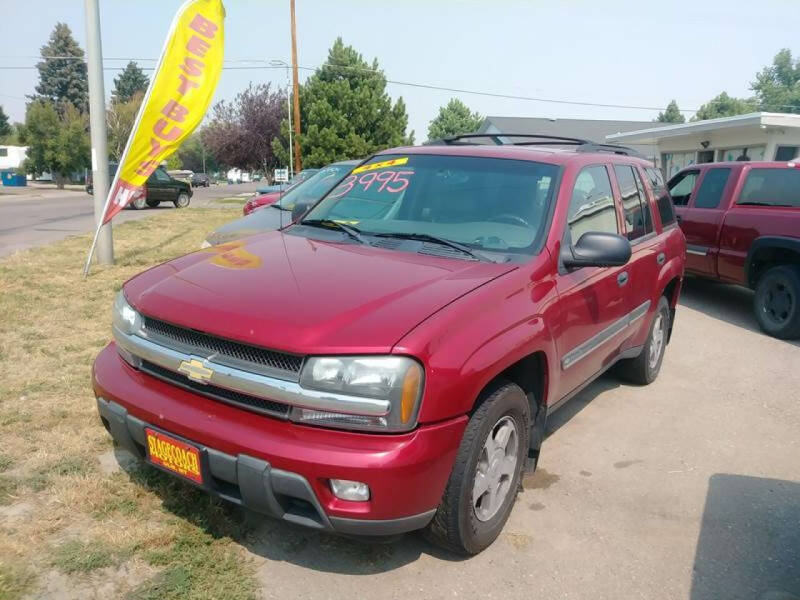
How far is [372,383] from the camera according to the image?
7.57 ft

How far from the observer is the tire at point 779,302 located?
272 inches

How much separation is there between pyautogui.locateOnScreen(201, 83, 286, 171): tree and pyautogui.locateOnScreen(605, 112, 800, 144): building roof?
20.6 meters

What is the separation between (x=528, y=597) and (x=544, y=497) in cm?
88

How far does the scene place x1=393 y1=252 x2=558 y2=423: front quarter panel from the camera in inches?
93.7

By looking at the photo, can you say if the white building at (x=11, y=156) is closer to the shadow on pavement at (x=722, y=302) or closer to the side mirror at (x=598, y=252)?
the shadow on pavement at (x=722, y=302)

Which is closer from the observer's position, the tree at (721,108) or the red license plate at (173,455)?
the red license plate at (173,455)

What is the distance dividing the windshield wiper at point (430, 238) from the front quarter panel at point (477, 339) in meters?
0.33

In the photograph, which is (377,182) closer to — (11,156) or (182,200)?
(182,200)

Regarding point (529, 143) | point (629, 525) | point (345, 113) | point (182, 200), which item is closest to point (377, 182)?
point (529, 143)

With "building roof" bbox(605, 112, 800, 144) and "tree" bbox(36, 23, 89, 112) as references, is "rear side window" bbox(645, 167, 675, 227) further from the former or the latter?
"tree" bbox(36, 23, 89, 112)

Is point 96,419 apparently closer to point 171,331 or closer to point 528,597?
point 171,331

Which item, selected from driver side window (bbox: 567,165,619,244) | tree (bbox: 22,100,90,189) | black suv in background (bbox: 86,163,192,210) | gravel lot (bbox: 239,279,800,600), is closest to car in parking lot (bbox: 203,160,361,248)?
driver side window (bbox: 567,165,619,244)

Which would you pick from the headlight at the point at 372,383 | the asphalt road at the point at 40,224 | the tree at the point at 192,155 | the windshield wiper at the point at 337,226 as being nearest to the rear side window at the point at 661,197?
the windshield wiper at the point at 337,226

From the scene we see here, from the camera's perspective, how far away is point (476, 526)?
110 inches
